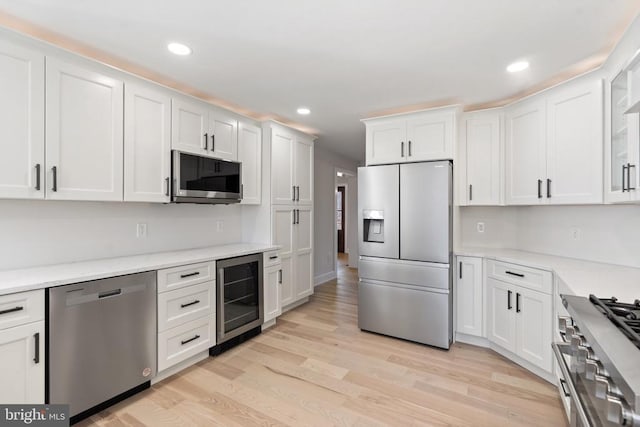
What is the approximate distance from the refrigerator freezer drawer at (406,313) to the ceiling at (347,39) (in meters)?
1.99

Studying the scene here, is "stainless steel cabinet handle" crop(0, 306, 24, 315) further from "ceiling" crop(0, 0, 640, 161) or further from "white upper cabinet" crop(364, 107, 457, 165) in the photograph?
"white upper cabinet" crop(364, 107, 457, 165)

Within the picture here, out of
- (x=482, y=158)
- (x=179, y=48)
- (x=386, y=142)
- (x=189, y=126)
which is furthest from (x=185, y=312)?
(x=482, y=158)

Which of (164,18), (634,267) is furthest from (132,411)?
(634,267)

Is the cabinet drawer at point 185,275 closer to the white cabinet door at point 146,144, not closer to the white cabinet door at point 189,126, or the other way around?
the white cabinet door at point 146,144

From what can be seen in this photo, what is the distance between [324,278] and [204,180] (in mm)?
3304

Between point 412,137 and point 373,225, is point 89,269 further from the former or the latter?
point 412,137

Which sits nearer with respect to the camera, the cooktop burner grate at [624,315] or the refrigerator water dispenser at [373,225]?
the cooktop burner grate at [624,315]

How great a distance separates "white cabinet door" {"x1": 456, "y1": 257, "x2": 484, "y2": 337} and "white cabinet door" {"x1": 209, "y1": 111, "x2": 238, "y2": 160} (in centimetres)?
265

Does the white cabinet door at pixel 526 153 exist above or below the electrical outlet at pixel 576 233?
above

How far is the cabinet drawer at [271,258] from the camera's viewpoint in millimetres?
3301

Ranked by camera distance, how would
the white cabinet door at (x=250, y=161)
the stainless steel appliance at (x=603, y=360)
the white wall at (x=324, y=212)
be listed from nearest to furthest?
the stainless steel appliance at (x=603, y=360) < the white cabinet door at (x=250, y=161) < the white wall at (x=324, y=212)

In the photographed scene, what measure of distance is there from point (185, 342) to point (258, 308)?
2.82 feet

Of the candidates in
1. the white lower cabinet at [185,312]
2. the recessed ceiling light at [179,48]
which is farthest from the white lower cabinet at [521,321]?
the recessed ceiling light at [179,48]

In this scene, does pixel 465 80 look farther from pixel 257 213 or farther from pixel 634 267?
pixel 257 213
